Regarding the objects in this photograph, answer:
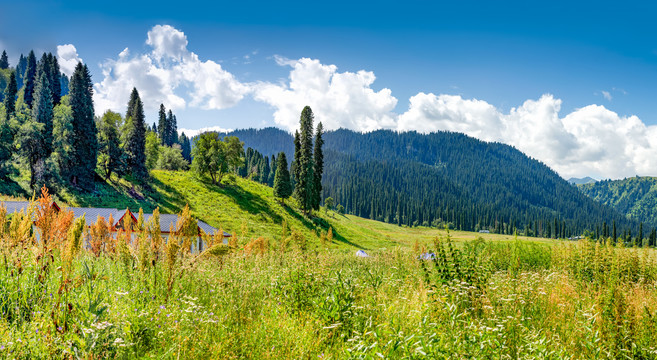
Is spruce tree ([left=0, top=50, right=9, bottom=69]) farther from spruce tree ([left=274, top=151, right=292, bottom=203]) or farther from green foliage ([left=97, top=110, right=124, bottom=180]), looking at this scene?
spruce tree ([left=274, top=151, right=292, bottom=203])

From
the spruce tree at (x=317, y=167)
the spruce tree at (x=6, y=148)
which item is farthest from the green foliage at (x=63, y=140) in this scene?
the spruce tree at (x=317, y=167)

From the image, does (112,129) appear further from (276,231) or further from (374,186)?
(374,186)

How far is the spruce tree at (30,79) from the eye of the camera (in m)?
70.2

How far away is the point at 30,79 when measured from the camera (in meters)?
78.7

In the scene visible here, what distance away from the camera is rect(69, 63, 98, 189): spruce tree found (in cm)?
4200

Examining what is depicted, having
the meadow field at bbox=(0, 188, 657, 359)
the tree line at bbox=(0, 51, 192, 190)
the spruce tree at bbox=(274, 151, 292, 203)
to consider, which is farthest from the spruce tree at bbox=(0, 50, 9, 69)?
the meadow field at bbox=(0, 188, 657, 359)

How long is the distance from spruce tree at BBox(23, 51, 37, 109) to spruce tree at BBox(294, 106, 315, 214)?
50863mm

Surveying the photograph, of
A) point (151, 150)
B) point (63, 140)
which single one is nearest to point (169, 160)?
point (151, 150)

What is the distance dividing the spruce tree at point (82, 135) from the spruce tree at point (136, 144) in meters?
5.42

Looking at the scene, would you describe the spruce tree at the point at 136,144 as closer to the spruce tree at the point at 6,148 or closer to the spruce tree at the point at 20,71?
the spruce tree at the point at 6,148

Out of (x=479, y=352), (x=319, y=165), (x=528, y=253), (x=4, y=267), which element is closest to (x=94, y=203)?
(x=319, y=165)

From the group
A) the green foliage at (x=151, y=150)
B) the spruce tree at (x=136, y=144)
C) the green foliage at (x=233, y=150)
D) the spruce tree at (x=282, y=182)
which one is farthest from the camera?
the green foliage at (x=233, y=150)

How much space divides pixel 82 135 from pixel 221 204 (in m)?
19.3

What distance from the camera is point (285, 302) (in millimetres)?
6121
